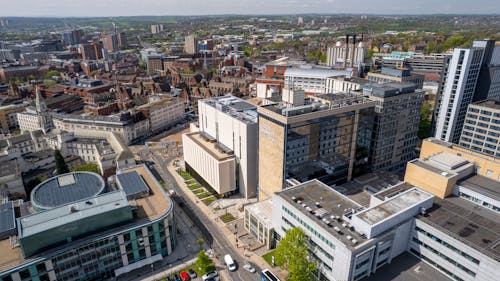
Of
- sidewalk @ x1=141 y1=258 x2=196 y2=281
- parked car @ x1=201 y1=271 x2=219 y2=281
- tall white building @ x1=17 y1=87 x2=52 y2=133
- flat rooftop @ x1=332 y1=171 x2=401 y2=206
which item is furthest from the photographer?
tall white building @ x1=17 y1=87 x2=52 y2=133

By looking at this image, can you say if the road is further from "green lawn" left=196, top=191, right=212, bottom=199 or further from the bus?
"green lawn" left=196, top=191, right=212, bottom=199

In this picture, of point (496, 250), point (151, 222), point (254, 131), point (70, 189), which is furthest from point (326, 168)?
point (70, 189)

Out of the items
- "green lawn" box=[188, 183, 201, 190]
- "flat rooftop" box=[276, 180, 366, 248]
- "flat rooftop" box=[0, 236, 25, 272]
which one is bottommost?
"green lawn" box=[188, 183, 201, 190]

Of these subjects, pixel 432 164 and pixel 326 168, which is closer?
pixel 432 164

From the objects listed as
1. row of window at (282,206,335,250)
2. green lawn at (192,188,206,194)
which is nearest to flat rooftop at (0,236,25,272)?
green lawn at (192,188,206,194)

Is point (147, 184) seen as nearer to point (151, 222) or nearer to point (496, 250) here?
point (151, 222)

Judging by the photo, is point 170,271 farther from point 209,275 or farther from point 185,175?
point 185,175

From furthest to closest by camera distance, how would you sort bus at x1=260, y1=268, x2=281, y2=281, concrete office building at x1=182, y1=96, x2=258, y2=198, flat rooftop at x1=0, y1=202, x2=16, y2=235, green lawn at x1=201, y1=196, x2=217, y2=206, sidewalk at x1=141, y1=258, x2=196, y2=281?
green lawn at x1=201, y1=196, x2=217, y2=206
concrete office building at x1=182, y1=96, x2=258, y2=198
sidewalk at x1=141, y1=258, x2=196, y2=281
flat rooftop at x1=0, y1=202, x2=16, y2=235
bus at x1=260, y1=268, x2=281, y2=281
